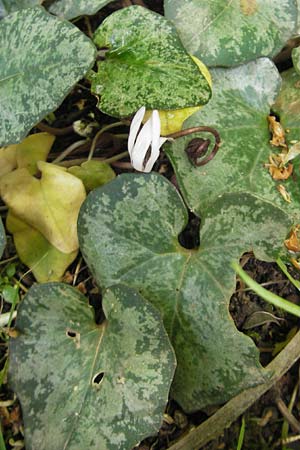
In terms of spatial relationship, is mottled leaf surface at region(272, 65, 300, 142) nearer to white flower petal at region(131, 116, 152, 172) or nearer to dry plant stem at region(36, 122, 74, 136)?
white flower petal at region(131, 116, 152, 172)

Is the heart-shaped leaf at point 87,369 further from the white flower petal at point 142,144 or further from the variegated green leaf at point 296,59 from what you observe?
the variegated green leaf at point 296,59

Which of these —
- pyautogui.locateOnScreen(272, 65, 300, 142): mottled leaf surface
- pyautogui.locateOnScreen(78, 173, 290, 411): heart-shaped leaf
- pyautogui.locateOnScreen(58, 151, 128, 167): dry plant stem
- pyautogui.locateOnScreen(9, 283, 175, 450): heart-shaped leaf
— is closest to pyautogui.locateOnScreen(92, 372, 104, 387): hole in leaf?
pyautogui.locateOnScreen(9, 283, 175, 450): heart-shaped leaf

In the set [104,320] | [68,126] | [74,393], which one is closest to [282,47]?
[68,126]

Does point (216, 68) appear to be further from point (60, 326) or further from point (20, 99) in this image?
point (60, 326)

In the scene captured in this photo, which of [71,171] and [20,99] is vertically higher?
[20,99]

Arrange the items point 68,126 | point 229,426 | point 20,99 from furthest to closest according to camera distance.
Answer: point 68,126 < point 229,426 < point 20,99

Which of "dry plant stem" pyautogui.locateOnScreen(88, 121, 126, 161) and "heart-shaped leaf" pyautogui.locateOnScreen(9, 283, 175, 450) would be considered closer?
"heart-shaped leaf" pyautogui.locateOnScreen(9, 283, 175, 450)

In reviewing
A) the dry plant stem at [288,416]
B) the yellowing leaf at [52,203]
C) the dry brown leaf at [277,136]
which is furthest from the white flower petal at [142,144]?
the dry plant stem at [288,416]
